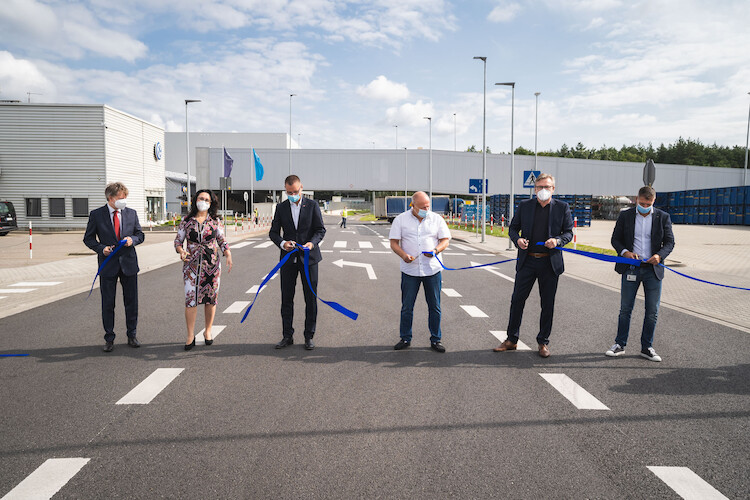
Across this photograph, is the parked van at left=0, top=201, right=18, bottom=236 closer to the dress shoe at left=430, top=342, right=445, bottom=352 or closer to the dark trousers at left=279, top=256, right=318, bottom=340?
the dark trousers at left=279, top=256, right=318, bottom=340

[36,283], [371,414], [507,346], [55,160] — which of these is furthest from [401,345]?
[55,160]

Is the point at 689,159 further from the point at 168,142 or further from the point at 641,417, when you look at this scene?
the point at 641,417

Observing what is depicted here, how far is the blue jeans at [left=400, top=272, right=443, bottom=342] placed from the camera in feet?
19.5

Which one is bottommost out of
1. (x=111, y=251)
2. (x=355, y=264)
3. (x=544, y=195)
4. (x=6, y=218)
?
(x=355, y=264)

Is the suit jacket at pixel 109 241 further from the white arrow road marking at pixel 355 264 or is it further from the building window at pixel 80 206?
the building window at pixel 80 206

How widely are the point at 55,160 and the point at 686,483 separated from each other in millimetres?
36645

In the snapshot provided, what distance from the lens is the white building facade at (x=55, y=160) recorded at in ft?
106

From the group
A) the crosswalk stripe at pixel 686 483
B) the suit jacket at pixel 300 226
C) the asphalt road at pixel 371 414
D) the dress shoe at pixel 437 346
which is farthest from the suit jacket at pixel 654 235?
the suit jacket at pixel 300 226

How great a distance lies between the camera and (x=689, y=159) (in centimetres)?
11706

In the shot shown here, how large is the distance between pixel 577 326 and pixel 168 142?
9254cm

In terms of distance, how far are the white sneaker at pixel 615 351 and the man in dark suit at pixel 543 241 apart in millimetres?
637

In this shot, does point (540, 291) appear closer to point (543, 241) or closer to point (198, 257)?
point (543, 241)

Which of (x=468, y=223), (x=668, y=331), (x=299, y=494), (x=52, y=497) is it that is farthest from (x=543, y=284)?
(x=468, y=223)

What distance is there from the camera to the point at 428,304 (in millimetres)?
5988
